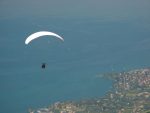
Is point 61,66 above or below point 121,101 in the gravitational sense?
above

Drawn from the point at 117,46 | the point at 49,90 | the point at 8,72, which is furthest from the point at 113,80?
the point at 117,46

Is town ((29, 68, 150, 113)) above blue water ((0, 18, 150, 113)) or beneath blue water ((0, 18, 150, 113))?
beneath

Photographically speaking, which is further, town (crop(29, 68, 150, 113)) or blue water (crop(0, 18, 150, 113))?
blue water (crop(0, 18, 150, 113))

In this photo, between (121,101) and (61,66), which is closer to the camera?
(121,101)

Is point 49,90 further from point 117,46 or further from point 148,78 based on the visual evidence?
point 117,46
